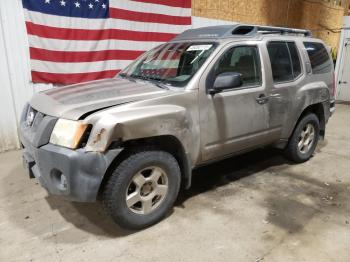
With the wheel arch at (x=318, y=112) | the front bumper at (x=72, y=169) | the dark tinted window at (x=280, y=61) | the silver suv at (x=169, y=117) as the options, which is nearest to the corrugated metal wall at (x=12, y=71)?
the silver suv at (x=169, y=117)

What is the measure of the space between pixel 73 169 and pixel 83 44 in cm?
378

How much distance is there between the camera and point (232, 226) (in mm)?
3213

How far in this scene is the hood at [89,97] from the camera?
2.82m

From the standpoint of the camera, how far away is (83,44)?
5.80 m

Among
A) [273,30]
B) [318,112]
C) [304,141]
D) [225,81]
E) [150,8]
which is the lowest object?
[304,141]

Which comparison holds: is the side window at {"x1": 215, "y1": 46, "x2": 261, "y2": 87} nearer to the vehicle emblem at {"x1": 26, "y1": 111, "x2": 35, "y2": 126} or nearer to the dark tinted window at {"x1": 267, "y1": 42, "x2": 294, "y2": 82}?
the dark tinted window at {"x1": 267, "y1": 42, "x2": 294, "y2": 82}

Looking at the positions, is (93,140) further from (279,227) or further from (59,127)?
(279,227)

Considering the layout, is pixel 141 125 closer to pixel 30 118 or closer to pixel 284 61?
pixel 30 118

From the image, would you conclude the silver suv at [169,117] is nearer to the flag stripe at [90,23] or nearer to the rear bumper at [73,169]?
the rear bumper at [73,169]

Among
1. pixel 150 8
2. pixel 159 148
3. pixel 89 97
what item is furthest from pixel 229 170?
pixel 150 8

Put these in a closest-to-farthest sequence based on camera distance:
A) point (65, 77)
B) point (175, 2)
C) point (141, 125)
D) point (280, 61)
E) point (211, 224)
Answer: point (141, 125)
point (211, 224)
point (280, 61)
point (65, 77)
point (175, 2)

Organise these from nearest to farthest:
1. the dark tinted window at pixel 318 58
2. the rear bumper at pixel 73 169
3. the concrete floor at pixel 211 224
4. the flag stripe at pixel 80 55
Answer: the rear bumper at pixel 73 169
the concrete floor at pixel 211 224
the dark tinted window at pixel 318 58
the flag stripe at pixel 80 55

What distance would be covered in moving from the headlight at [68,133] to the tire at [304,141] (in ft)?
10.6

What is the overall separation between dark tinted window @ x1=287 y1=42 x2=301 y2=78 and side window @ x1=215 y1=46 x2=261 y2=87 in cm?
76
